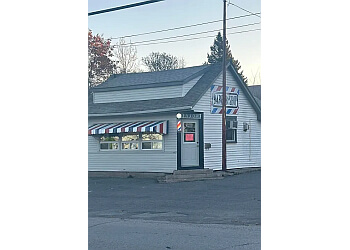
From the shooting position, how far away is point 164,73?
17672 mm

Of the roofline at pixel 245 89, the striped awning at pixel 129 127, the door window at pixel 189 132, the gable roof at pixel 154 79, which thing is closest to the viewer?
the striped awning at pixel 129 127

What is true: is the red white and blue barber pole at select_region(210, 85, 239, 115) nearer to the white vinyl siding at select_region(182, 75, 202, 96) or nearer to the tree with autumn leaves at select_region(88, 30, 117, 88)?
the white vinyl siding at select_region(182, 75, 202, 96)

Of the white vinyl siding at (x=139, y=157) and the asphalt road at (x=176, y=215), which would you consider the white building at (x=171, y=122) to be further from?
the asphalt road at (x=176, y=215)

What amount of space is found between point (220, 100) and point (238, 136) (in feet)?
5.49

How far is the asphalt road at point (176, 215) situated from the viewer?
555 centimetres

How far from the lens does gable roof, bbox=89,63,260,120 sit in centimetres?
1578

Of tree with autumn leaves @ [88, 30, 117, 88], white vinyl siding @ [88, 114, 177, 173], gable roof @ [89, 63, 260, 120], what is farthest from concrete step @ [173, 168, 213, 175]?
tree with autumn leaves @ [88, 30, 117, 88]

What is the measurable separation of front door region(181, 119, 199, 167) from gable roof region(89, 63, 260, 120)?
67 cm

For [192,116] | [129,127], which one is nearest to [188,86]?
[192,116]

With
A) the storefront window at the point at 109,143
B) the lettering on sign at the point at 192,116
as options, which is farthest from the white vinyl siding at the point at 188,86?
the storefront window at the point at 109,143

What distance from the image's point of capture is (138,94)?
17.3 meters
